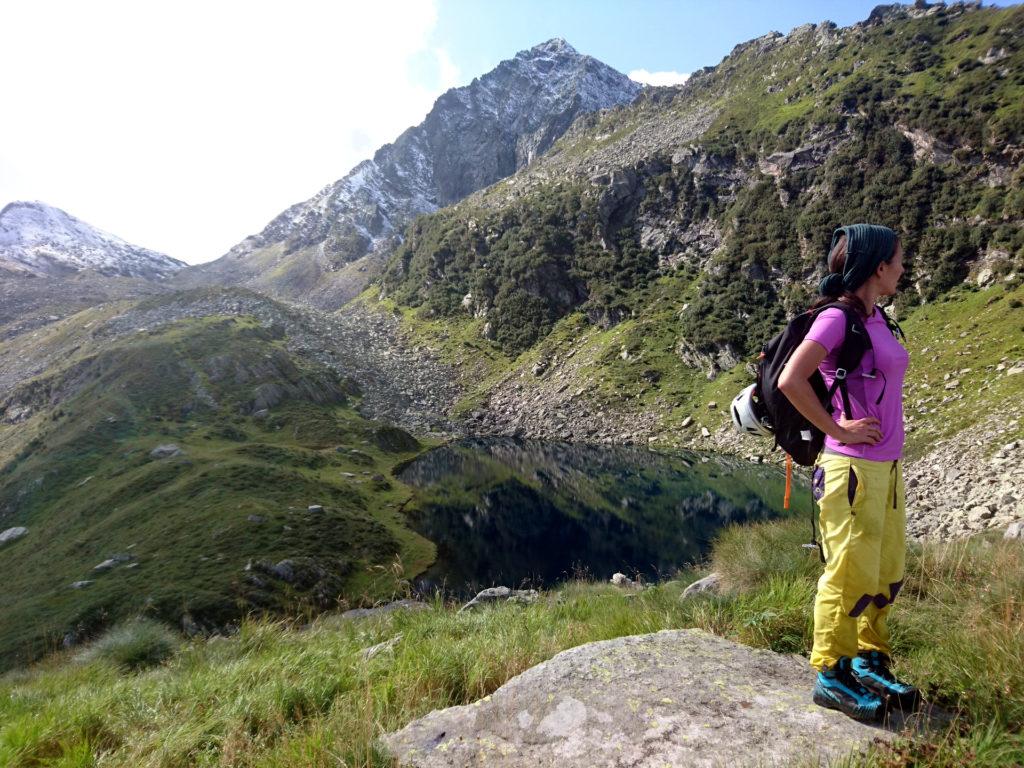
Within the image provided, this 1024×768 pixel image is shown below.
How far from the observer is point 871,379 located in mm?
3523

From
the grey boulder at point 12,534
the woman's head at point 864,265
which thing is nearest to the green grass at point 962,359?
Answer: the woman's head at point 864,265

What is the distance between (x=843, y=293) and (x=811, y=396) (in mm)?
886

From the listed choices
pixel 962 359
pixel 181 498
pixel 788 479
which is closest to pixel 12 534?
pixel 181 498

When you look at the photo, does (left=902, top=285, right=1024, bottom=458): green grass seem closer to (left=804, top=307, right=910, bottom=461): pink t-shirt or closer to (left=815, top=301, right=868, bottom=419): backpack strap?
(left=804, top=307, right=910, bottom=461): pink t-shirt

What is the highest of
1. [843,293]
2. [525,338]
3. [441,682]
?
[843,293]

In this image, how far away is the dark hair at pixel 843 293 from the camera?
3602mm

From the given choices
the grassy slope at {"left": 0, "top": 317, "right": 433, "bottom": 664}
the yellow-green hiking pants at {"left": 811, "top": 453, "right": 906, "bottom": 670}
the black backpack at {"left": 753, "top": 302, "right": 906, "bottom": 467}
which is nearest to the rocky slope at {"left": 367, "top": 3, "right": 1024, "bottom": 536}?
the yellow-green hiking pants at {"left": 811, "top": 453, "right": 906, "bottom": 670}

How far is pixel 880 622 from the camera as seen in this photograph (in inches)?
138

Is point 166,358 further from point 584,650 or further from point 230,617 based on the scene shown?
point 584,650

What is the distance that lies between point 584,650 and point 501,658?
0.84m

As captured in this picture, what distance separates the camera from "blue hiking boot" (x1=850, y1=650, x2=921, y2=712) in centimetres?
294

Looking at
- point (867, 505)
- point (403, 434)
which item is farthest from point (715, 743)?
point (403, 434)

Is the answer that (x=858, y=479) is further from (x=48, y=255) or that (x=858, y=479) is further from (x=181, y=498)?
(x=48, y=255)

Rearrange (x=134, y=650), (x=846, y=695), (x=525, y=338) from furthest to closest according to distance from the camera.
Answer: (x=525, y=338) → (x=134, y=650) → (x=846, y=695)
